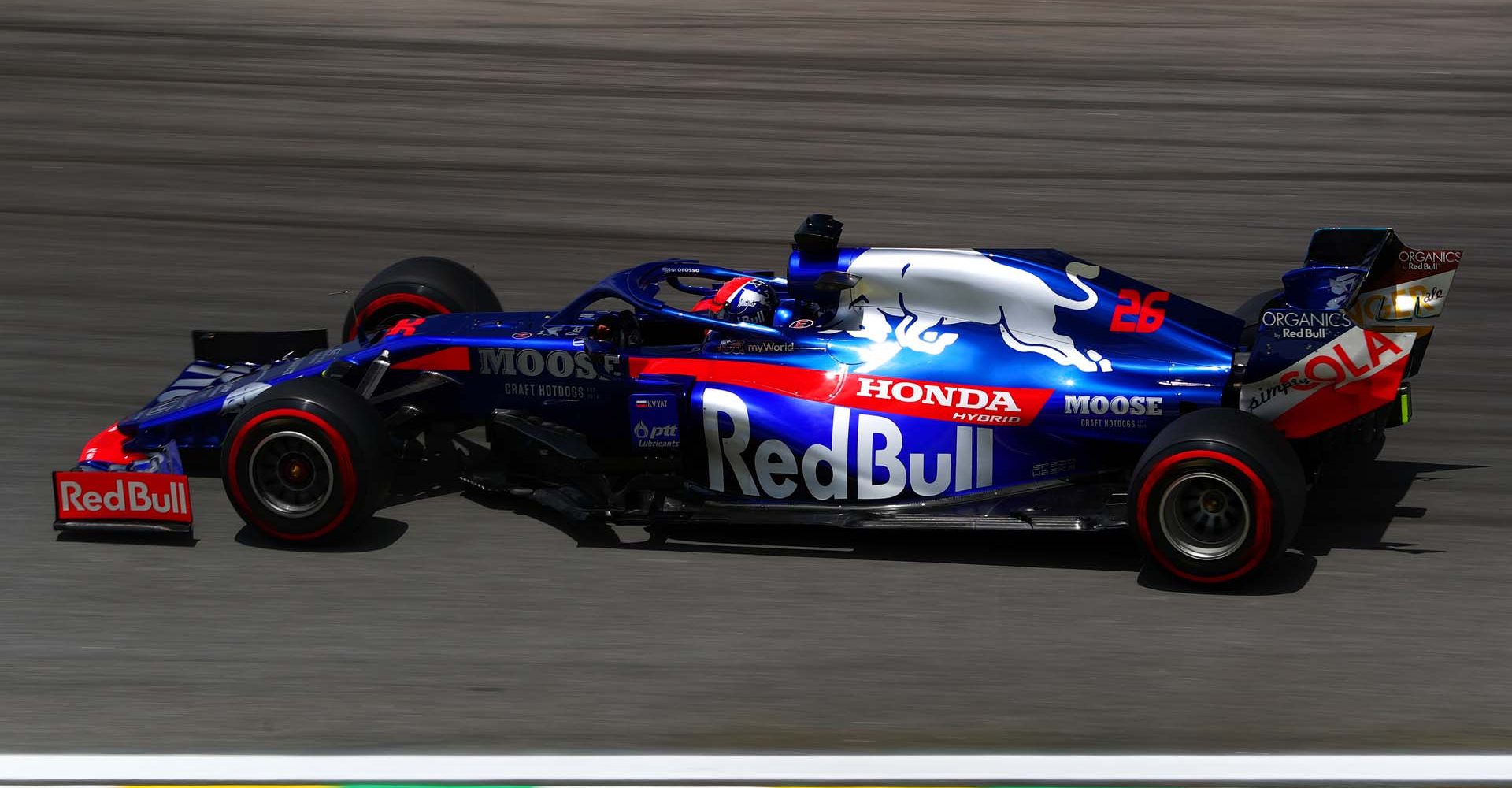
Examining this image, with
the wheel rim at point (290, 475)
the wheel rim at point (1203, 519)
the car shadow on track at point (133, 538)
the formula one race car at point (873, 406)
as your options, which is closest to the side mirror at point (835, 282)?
the formula one race car at point (873, 406)

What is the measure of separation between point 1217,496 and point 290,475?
12.6 feet

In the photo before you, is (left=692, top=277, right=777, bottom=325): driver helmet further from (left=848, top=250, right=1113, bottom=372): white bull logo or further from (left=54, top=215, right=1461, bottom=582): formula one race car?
(left=848, top=250, right=1113, bottom=372): white bull logo

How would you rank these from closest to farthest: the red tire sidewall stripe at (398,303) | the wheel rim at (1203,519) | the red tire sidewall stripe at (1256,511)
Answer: the red tire sidewall stripe at (1256,511), the wheel rim at (1203,519), the red tire sidewall stripe at (398,303)

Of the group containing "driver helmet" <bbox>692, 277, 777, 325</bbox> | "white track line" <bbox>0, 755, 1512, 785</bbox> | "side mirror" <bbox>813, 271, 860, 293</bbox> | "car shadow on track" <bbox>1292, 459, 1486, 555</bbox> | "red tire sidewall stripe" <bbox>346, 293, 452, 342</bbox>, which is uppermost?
"side mirror" <bbox>813, 271, 860, 293</bbox>

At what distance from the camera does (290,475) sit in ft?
22.2

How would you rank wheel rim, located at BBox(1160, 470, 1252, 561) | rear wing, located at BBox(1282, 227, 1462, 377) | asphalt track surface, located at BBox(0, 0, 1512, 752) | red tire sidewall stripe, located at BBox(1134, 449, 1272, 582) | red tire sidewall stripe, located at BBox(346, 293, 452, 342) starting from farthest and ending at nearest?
red tire sidewall stripe, located at BBox(346, 293, 452, 342), rear wing, located at BBox(1282, 227, 1462, 377), wheel rim, located at BBox(1160, 470, 1252, 561), red tire sidewall stripe, located at BBox(1134, 449, 1272, 582), asphalt track surface, located at BBox(0, 0, 1512, 752)

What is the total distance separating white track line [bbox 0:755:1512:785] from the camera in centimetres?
497

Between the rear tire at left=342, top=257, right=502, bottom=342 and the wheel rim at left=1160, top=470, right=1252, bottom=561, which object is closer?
the wheel rim at left=1160, top=470, right=1252, bottom=561

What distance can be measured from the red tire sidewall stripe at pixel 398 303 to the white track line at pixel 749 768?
11.3ft

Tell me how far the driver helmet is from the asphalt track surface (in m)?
1.01

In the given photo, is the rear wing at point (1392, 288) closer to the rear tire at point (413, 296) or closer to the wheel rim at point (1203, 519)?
the wheel rim at point (1203, 519)

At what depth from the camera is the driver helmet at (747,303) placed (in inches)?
287

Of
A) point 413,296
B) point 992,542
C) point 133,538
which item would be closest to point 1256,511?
point 992,542

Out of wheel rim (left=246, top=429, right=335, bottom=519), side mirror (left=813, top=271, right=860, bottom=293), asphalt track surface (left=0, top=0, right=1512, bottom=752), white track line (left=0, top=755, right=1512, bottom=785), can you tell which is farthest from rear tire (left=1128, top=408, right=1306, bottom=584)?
wheel rim (left=246, top=429, right=335, bottom=519)
